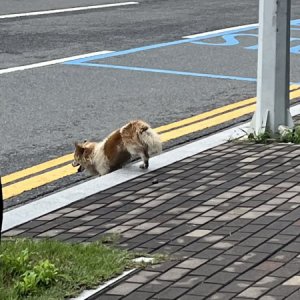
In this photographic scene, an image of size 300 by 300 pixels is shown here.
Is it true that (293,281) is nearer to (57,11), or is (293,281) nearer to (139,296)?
(139,296)

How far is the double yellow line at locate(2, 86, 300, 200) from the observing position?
7.40m

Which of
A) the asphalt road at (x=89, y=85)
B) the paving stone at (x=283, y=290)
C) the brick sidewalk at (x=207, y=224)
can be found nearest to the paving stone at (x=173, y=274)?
the brick sidewalk at (x=207, y=224)

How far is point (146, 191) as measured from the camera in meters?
6.89

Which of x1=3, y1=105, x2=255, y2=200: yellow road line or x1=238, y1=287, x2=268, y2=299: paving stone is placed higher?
x1=238, y1=287, x2=268, y2=299: paving stone

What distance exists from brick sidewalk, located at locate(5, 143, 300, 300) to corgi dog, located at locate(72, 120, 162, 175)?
0.70 feet

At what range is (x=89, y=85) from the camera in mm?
11344

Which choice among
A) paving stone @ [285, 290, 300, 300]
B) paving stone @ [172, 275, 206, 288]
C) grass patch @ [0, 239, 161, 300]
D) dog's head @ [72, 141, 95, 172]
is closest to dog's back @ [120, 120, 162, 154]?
dog's head @ [72, 141, 95, 172]

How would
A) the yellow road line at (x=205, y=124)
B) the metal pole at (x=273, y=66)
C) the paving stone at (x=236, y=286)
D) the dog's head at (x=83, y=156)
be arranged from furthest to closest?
the yellow road line at (x=205, y=124)
the metal pole at (x=273, y=66)
the dog's head at (x=83, y=156)
the paving stone at (x=236, y=286)

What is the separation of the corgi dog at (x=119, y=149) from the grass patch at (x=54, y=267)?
5.69 feet

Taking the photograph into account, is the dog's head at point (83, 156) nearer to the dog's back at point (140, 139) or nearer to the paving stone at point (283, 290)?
the dog's back at point (140, 139)

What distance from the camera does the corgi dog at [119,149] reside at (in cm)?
732

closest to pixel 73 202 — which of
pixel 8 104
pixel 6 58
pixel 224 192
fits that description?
pixel 224 192

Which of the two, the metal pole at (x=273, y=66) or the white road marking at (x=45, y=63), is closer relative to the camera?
the metal pole at (x=273, y=66)

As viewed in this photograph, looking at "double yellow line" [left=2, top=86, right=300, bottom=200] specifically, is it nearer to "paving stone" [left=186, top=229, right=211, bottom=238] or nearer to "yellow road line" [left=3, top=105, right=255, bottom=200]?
"yellow road line" [left=3, top=105, right=255, bottom=200]
